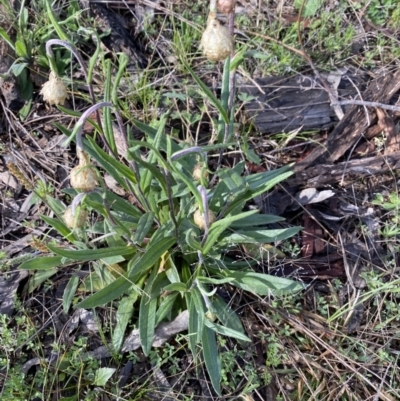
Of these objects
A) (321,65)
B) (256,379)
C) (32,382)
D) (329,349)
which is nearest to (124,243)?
(32,382)

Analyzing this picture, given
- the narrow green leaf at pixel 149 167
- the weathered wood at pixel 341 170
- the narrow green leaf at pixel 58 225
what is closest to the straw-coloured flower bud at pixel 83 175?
the narrow green leaf at pixel 149 167

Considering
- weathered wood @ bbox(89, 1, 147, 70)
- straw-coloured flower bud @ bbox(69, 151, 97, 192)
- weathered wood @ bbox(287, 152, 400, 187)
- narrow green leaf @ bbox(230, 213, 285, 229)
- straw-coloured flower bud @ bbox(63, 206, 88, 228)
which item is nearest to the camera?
straw-coloured flower bud @ bbox(69, 151, 97, 192)

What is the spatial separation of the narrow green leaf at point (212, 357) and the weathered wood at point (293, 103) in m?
1.27

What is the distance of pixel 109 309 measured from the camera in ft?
7.66

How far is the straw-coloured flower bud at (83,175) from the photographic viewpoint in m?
1.55

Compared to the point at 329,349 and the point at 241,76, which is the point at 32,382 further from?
the point at 241,76

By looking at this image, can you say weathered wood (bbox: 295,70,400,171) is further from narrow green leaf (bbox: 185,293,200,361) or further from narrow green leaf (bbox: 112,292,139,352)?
narrow green leaf (bbox: 112,292,139,352)

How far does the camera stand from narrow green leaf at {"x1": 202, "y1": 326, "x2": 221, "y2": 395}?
2045mm

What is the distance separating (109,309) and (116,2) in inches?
80.6

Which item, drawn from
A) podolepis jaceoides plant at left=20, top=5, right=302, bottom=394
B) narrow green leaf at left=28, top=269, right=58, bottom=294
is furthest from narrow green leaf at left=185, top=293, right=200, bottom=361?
narrow green leaf at left=28, top=269, right=58, bottom=294

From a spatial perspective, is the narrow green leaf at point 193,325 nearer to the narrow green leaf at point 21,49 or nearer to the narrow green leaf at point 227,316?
the narrow green leaf at point 227,316

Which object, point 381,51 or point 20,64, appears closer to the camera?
point 20,64

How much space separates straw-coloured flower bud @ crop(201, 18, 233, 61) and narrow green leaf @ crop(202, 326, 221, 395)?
3.78 ft

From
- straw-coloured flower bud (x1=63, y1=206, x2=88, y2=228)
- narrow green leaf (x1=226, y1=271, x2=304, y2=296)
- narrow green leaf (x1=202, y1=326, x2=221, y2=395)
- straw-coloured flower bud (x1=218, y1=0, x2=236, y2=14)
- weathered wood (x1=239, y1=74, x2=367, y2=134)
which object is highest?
straw-coloured flower bud (x1=218, y1=0, x2=236, y2=14)
